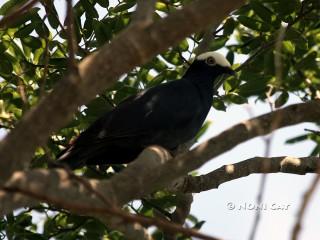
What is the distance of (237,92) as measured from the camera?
4918mm

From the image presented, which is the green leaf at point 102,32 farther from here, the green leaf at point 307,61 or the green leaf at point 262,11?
the green leaf at point 307,61

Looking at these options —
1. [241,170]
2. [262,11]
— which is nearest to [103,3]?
[262,11]

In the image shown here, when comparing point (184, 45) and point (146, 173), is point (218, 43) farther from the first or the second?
point (146, 173)

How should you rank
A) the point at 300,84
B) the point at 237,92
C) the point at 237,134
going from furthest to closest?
the point at 300,84
the point at 237,92
the point at 237,134

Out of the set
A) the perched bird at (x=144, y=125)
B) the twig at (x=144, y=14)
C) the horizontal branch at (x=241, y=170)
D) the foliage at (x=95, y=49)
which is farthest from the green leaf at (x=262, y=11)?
the twig at (x=144, y=14)

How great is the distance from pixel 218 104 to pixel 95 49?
42.9 inches

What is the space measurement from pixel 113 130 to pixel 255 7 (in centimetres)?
125

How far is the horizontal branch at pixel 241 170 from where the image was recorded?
3875 millimetres

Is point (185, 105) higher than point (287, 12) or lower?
lower

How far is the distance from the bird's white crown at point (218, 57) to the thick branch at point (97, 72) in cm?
291

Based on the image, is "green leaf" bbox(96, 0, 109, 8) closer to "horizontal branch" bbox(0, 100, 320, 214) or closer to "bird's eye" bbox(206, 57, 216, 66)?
"bird's eye" bbox(206, 57, 216, 66)

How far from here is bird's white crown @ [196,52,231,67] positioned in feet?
17.8

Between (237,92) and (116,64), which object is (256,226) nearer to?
(116,64)

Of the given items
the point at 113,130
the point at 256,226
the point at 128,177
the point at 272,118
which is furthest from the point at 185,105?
the point at 256,226
